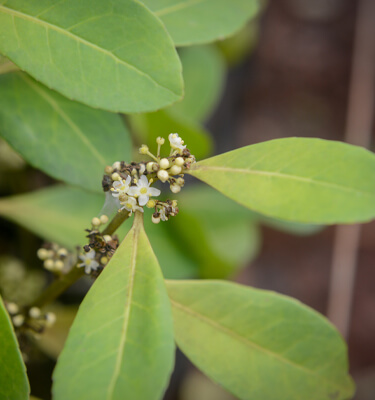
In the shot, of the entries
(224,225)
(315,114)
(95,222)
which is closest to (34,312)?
(95,222)

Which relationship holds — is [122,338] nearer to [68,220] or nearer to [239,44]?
[68,220]

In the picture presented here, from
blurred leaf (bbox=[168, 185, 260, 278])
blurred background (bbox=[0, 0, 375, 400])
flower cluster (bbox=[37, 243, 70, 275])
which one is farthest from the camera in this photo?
blurred background (bbox=[0, 0, 375, 400])

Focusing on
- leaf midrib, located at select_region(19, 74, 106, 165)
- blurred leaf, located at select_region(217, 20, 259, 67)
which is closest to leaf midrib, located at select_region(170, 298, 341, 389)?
leaf midrib, located at select_region(19, 74, 106, 165)

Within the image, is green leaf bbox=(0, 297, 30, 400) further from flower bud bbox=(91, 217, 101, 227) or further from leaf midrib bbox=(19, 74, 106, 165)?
leaf midrib bbox=(19, 74, 106, 165)

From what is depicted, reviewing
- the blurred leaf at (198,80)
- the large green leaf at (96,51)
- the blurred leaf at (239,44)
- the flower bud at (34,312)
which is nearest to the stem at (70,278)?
the flower bud at (34,312)

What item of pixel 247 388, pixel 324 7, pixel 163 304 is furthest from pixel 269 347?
pixel 324 7

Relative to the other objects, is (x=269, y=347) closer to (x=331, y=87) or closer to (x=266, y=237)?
(x=266, y=237)
